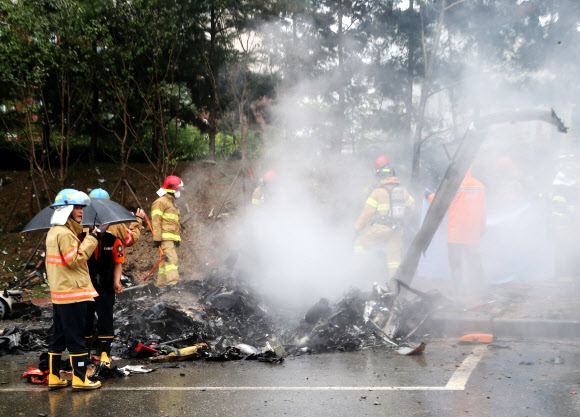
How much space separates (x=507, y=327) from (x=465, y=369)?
63.6 inches

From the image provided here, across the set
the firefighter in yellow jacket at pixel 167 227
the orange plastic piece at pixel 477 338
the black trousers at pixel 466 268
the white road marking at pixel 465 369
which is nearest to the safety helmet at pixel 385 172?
the black trousers at pixel 466 268

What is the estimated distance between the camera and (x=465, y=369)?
5266 millimetres

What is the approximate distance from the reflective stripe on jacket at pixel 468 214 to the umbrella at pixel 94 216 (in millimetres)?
4476

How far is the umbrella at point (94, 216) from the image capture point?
5.48 meters

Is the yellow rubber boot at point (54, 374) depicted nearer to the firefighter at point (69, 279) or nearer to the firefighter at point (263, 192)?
the firefighter at point (69, 279)

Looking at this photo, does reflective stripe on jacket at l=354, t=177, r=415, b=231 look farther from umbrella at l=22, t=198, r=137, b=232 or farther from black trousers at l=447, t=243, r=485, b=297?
umbrella at l=22, t=198, r=137, b=232

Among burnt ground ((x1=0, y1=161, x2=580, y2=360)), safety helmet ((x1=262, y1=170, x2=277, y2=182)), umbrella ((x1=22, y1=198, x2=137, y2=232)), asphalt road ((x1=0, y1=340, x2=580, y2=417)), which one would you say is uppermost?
safety helmet ((x1=262, y1=170, x2=277, y2=182))

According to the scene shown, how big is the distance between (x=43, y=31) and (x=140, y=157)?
698 cm

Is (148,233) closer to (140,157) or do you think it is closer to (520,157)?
(140,157)

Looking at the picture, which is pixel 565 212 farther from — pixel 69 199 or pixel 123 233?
pixel 69 199

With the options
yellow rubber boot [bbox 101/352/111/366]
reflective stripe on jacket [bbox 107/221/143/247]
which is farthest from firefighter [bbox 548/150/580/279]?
yellow rubber boot [bbox 101/352/111/366]

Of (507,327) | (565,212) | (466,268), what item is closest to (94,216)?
(507,327)

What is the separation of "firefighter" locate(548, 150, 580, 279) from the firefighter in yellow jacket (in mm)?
5609

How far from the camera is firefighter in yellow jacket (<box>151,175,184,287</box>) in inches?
369
